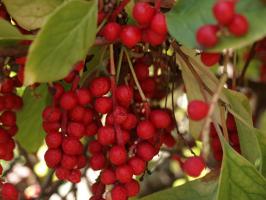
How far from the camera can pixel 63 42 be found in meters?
1.05

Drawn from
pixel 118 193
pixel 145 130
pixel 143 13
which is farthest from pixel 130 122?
pixel 143 13

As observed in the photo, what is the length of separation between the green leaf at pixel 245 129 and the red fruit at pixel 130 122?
0.62 feet

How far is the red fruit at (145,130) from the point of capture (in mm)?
1198

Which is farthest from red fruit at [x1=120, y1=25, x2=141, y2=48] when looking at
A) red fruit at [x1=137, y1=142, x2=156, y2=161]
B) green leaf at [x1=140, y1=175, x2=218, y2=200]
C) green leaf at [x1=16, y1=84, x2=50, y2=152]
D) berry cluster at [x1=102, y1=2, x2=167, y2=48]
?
green leaf at [x1=16, y1=84, x2=50, y2=152]

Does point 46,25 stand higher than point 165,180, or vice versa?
point 46,25

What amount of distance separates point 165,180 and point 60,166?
1.23m

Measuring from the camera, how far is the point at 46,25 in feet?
3.27

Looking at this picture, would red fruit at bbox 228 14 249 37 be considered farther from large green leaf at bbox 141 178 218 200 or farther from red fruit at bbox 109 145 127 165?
large green leaf at bbox 141 178 218 200

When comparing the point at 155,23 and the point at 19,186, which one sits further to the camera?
the point at 19,186

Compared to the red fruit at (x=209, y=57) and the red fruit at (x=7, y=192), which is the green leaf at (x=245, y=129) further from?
the red fruit at (x=7, y=192)

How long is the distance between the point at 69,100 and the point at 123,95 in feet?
0.32

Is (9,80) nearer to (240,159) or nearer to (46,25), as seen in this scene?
(46,25)

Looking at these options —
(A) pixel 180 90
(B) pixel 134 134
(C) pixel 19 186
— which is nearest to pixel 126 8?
(B) pixel 134 134

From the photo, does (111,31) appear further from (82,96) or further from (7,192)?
(7,192)
